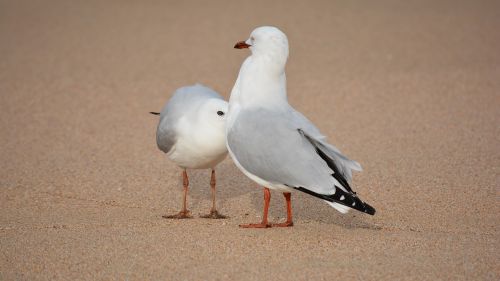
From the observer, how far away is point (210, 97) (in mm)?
5312

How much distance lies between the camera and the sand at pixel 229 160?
14.4ft

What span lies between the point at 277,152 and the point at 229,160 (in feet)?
8.45

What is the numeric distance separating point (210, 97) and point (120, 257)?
4.79ft

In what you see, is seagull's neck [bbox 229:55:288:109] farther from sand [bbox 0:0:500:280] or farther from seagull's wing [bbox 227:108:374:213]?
sand [bbox 0:0:500:280]

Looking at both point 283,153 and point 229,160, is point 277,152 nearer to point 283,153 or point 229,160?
point 283,153

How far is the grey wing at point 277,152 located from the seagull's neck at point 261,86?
0.39ft

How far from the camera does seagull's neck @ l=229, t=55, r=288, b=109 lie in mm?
4797

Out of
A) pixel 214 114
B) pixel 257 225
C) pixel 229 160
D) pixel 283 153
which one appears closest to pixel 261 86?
pixel 214 114

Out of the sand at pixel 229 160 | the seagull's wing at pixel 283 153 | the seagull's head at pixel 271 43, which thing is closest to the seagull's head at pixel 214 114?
the seagull's wing at pixel 283 153

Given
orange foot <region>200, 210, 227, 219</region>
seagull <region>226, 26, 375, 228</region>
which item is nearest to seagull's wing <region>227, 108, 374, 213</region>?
seagull <region>226, 26, 375, 228</region>

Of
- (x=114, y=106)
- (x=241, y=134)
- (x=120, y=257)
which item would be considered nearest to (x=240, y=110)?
(x=241, y=134)

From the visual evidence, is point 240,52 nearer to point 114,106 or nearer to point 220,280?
point 114,106

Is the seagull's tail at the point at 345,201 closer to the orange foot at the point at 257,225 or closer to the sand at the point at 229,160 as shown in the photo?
the sand at the point at 229,160

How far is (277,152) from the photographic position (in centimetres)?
457
